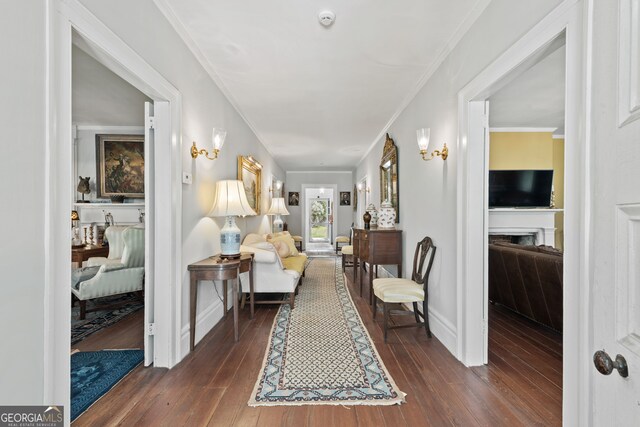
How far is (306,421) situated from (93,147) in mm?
5187

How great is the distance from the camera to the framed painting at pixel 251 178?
12.9 ft

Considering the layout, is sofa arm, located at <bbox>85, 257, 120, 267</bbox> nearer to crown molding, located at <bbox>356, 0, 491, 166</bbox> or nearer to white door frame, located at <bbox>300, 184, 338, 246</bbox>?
crown molding, located at <bbox>356, 0, 491, 166</bbox>

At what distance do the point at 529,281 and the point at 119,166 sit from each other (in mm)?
5832

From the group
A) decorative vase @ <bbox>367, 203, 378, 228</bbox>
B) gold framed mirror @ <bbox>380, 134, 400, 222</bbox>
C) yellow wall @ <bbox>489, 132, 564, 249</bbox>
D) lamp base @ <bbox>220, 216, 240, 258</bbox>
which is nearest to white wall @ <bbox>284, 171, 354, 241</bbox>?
gold framed mirror @ <bbox>380, 134, 400, 222</bbox>

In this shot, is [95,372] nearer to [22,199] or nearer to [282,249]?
[22,199]

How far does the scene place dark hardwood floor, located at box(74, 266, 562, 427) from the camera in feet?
5.28

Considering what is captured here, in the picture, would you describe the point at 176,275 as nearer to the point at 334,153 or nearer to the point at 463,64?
the point at 463,64

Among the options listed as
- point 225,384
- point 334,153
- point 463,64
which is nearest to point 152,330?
point 225,384

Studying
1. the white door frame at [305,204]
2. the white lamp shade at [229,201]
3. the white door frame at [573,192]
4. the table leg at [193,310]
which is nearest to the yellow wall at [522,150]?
the white door frame at [573,192]

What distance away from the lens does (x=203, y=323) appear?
8.90 ft

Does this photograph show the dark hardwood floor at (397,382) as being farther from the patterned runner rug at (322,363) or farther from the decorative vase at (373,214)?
the decorative vase at (373,214)

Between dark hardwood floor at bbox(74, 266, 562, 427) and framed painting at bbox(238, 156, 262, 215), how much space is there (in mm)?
2136

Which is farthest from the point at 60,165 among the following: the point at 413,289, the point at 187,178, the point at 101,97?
Result: the point at 101,97

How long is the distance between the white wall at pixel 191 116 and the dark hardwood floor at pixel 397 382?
16.7 inches
